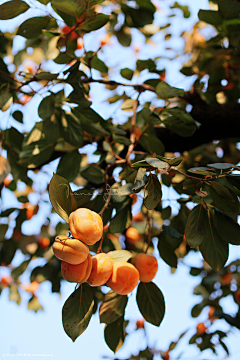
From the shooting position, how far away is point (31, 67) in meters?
1.60

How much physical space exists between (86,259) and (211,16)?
1.05 meters

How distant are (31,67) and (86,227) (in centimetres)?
142

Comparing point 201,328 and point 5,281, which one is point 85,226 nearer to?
point 201,328

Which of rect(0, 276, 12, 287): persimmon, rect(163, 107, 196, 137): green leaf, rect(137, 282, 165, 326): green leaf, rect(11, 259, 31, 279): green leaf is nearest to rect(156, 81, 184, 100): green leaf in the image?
rect(163, 107, 196, 137): green leaf

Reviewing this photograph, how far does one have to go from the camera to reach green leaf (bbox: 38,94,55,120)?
845mm

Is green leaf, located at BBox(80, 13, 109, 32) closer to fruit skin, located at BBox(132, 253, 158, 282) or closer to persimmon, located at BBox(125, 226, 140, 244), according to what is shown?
fruit skin, located at BBox(132, 253, 158, 282)

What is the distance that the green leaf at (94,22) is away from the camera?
79cm

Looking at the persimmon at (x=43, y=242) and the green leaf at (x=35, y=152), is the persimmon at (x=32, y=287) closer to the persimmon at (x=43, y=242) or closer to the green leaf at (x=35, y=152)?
the persimmon at (x=43, y=242)

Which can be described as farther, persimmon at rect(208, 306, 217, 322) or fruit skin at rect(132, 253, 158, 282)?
persimmon at rect(208, 306, 217, 322)

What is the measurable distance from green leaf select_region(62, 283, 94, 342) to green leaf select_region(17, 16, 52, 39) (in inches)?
31.3

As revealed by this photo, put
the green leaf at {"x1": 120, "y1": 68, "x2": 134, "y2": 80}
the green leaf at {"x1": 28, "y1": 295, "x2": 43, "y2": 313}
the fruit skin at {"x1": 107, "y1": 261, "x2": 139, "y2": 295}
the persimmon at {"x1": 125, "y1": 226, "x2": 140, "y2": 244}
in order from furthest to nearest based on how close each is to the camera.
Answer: the green leaf at {"x1": 28, "y1": 295, "x2": 43, "y2": 313}, the persimmon at {"x1": 125, "y1": 226, "x2": 140, "y2": 244}, the green leaf at {"x1": 120, "y1": 68, "x2": 134, "y2": 80}, the fruit skin at {"x1": 107, "y1": 261, "x2": 139, "y2": 295}

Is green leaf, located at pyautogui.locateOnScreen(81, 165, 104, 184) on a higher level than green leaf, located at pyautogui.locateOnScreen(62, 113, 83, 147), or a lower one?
lower

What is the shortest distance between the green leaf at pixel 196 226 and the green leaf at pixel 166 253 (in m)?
0.23

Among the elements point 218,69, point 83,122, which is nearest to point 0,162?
point 83,122
